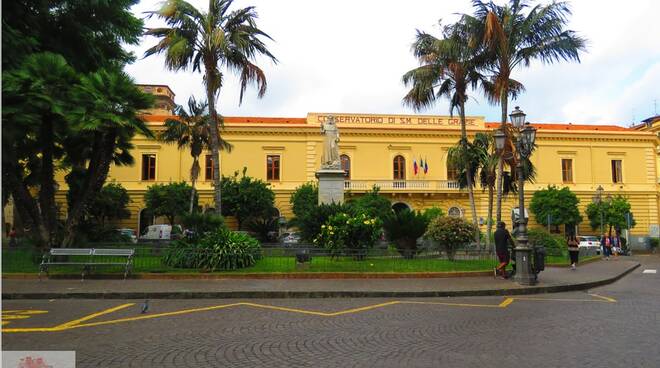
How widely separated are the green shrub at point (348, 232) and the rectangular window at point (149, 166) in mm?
29738

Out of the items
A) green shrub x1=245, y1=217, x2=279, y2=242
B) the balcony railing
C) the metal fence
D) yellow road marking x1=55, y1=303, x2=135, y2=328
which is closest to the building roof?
the balcony railing

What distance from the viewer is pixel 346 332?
24.2 ft

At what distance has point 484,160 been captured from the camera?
24781 mm

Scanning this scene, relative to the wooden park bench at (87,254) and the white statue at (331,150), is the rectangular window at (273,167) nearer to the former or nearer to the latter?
the white statue at (331,150)

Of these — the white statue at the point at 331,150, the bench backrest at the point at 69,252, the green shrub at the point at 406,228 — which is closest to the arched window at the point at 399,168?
the white statue at the point at 331,150

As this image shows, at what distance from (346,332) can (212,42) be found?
1350 cm

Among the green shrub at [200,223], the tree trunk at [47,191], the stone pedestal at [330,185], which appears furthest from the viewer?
the stone pedestal at [330,185]

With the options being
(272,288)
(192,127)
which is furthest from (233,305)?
(192,127)

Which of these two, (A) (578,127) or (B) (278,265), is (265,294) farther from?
(A) (578,127)

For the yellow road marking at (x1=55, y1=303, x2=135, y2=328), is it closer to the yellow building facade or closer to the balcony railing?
the yellow building facade

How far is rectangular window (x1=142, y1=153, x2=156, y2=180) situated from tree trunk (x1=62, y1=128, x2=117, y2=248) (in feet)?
86.7

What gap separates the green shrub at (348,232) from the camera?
16094mm

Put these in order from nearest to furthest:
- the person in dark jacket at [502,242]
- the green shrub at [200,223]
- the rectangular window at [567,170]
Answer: the person in dark jacket at [502,242] < the green shrub at [200,223] < the rectangular window at [567,170]

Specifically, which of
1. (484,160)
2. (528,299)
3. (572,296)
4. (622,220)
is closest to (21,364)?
(528,299)
